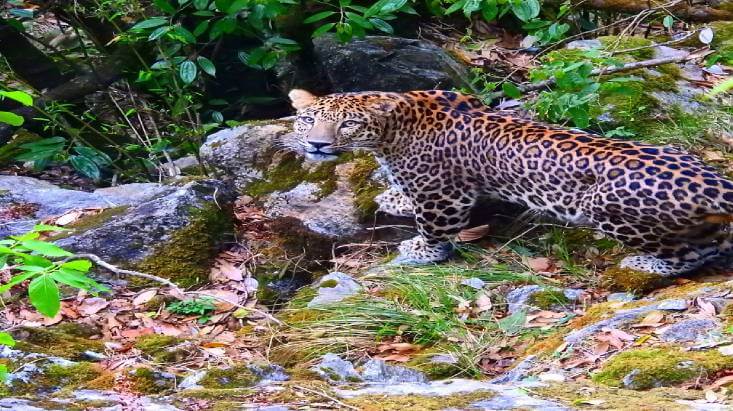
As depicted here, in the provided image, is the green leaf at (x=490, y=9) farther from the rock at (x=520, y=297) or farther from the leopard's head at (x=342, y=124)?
the rock at (x=520, y=297)

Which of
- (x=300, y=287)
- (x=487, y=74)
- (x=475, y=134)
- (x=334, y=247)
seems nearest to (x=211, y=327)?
(x=300, y=287)

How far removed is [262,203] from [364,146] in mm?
1540

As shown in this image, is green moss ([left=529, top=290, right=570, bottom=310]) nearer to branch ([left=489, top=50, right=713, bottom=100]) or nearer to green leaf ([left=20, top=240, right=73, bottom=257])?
branch ([left=489, top=50, right=713, bottom=100])

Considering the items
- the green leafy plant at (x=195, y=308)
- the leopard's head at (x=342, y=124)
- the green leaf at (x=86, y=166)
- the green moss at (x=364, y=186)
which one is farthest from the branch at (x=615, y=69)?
the green leaf at (x=86, y=166)

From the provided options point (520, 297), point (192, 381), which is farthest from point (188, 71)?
point (192, 381)

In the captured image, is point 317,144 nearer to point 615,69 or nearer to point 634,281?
Result: point 634,281

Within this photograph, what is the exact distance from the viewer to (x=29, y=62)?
10953 millimetres

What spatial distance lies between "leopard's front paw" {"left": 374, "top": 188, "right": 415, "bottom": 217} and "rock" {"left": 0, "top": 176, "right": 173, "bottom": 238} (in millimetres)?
1946

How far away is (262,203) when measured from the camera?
349 inches

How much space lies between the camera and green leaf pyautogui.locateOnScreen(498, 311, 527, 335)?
6316 mm

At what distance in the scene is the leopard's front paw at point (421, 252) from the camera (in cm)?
791

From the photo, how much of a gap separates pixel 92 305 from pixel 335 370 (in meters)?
2.48

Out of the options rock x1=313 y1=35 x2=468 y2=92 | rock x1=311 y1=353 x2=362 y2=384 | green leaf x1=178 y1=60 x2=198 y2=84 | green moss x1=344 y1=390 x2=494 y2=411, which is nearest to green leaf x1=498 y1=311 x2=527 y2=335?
rock x1=311 y1=353 x2=362 y2=384

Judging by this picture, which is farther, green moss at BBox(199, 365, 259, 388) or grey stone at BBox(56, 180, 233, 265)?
grey stone at BBox(56, 180, 233, 265)
